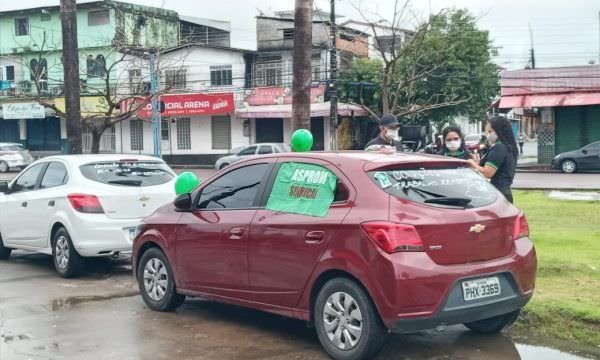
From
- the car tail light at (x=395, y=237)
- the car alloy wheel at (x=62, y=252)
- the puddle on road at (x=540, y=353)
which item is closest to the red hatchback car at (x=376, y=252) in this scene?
the car tail light at (x=395, y=237)

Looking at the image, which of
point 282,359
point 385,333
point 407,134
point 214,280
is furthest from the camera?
point 407,134

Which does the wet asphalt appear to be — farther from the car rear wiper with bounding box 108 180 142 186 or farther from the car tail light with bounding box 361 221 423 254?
the car rear wiper with bounding box 108 180 142 186

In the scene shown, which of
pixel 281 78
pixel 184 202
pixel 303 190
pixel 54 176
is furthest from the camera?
pixel 281 78

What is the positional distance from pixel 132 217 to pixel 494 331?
4884 millimetres

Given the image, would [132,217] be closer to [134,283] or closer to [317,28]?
[134,283]

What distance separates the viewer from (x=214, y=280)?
6.67 metres

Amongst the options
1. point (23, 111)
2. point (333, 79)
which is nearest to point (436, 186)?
point (333, 79)

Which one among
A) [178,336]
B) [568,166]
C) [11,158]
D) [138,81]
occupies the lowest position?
[568,166]

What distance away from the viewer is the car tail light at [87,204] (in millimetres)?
9055

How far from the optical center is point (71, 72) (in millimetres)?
15469

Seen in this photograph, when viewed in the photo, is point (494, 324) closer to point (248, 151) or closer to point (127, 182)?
point (127, 182)

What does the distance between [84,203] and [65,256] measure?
831 mm

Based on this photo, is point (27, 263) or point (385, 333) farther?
point (27, 263)

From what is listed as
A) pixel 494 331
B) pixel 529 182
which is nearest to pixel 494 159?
pixel 494 331
